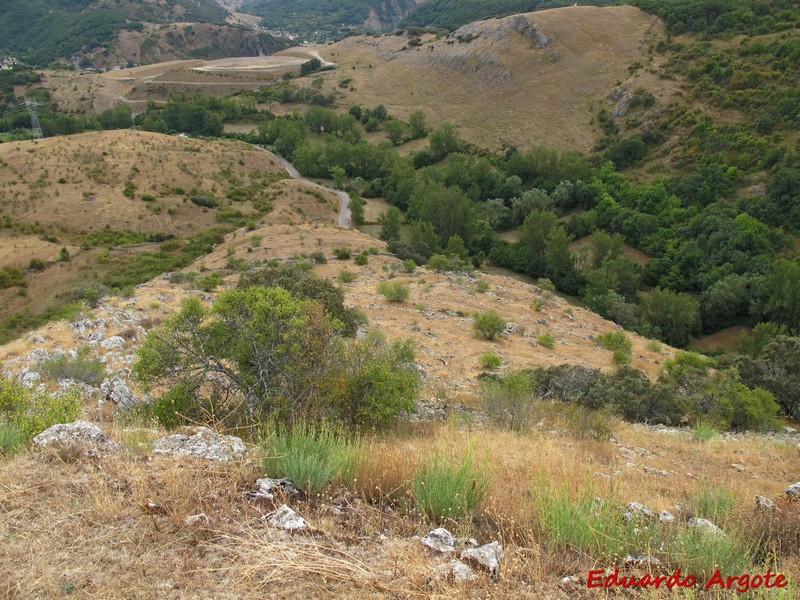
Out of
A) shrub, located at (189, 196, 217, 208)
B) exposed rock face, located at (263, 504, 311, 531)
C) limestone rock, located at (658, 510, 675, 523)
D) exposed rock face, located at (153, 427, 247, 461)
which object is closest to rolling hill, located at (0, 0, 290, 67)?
shrub, located at (189, 196, 217, 208)

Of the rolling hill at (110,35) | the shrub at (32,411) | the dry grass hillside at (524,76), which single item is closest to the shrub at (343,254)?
the shrub at (32,411)

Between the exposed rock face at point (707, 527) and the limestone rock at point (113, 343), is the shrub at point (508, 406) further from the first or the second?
the limestone rock at point (113, 343)

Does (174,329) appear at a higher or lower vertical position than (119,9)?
lower

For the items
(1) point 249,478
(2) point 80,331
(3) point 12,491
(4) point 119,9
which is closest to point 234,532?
(1) point 249,478

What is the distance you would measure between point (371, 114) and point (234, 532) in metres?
93.3

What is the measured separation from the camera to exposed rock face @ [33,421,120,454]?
192 inches

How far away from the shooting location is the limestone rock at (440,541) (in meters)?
3.62

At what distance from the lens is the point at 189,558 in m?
3.43

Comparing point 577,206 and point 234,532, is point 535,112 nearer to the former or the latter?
point 577,206

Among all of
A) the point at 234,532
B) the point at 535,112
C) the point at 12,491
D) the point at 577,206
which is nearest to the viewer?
the point at 234,532

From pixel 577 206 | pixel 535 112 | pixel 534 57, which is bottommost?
pixel 577 206

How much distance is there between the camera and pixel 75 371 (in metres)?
11.4

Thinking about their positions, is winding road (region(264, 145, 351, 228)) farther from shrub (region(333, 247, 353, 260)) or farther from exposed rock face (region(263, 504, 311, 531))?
exposed rock face (region(263, 504, 311, 531))

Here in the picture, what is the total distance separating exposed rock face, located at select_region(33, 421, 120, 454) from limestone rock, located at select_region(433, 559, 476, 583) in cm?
357
